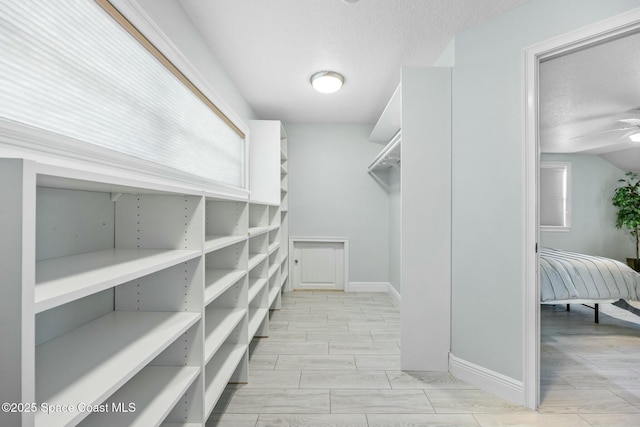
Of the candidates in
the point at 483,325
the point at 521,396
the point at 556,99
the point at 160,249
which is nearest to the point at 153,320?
the point at 160,249

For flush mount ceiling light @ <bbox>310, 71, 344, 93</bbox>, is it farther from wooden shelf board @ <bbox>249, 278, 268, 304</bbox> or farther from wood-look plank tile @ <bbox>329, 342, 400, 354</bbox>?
wood-look plank tile @ <bbox>329, 342, 400, 354</bbox>

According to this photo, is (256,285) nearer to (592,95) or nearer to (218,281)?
(218,281)

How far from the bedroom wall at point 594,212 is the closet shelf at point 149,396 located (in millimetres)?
6241

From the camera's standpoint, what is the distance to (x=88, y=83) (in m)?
1.21

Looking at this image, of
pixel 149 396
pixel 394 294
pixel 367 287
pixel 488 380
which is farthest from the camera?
pixel 367 287

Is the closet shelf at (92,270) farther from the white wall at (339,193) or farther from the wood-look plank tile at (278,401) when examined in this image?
the white wall at (339,193)

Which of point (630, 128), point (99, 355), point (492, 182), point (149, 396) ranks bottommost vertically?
point (149, 396)

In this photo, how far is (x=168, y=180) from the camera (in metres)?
1.87

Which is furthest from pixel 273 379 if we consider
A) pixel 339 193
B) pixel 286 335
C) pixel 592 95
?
pixel 592 95

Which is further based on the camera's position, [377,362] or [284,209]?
[284,209]

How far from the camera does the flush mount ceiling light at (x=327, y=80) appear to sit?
Answer: 2727 millimetres

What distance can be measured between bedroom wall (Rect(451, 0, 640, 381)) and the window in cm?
428

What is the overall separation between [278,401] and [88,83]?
1.94 metres

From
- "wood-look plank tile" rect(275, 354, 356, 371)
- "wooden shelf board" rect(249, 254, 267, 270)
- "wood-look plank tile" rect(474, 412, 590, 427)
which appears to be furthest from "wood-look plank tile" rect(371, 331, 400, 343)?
"wooden shelf board" rect(249, 254, 267, 270)
